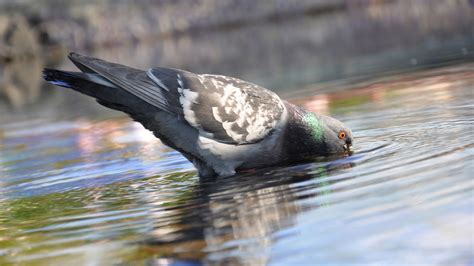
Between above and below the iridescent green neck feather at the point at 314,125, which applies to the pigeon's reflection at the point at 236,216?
below

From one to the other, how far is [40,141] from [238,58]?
10.9m

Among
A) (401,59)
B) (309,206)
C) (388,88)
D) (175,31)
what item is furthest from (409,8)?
(309,206)

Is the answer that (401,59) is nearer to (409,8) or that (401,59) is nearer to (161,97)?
(161,97)

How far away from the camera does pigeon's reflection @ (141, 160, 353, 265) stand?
5.29 meters

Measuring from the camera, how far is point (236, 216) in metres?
6.18

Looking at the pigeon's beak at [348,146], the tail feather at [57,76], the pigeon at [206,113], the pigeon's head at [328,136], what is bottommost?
the pigeon's beak at [348,146]

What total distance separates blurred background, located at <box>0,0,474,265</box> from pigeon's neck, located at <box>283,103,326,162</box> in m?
0.25

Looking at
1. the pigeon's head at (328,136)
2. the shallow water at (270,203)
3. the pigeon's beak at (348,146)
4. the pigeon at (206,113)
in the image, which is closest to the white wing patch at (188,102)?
the pigeon at (206,113)

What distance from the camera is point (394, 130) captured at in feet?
29.2

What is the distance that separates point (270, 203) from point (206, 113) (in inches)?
68.4

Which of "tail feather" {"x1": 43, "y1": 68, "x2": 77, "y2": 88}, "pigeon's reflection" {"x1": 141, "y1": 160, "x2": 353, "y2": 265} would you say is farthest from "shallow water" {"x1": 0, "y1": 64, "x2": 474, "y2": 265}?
"tail feather" {"x1": 43, "y1": 68, "x2": 77, "y2": 88}

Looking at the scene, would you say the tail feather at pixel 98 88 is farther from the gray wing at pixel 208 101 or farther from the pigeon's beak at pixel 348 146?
the pigeon's beak at pixel 348 146

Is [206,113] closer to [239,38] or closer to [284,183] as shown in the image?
[284,183]

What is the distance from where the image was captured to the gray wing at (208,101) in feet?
26.2
